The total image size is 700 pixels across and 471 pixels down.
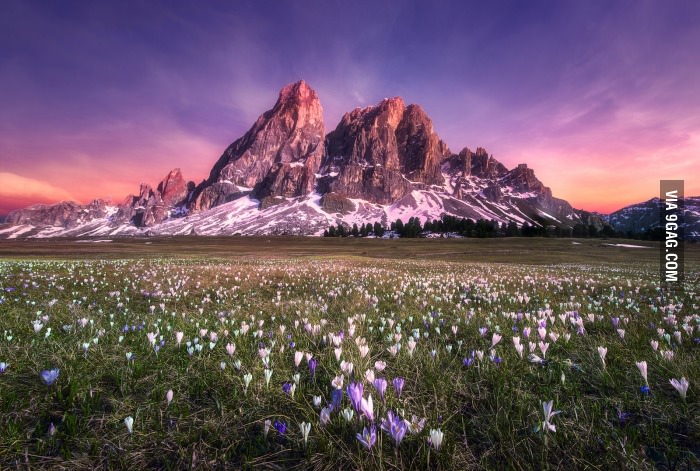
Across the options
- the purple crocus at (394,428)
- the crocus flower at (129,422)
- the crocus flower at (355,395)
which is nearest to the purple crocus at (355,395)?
the crocus flower at (355,395)

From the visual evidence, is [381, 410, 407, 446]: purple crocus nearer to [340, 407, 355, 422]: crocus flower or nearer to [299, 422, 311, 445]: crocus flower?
[340, 407, 355, 422]: crocus flower

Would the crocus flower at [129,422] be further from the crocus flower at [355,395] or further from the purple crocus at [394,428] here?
the purple crocus at [394,428]

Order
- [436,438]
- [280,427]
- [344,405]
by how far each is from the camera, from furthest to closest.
A: [344,405]
[280,427]
[436,438]

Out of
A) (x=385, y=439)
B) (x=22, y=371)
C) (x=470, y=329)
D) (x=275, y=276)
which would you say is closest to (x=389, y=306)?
(x=470, y=329)

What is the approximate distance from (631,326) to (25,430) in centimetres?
746

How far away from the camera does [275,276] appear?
539 inches

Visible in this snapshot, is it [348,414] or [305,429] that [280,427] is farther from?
[348,414]

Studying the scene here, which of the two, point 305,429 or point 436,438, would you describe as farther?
point 305,429

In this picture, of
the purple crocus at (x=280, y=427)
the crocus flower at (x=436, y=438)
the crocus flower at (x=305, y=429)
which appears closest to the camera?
the crocus flower at (x=436, y=438)

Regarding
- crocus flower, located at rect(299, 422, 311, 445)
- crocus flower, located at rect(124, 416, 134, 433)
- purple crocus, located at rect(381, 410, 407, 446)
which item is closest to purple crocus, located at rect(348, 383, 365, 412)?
purple crocus, located at rect(381, 410, 407, 446)

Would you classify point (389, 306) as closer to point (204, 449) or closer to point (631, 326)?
point (631, 326)

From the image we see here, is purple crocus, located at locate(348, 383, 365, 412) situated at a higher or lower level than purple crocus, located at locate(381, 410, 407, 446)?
higher

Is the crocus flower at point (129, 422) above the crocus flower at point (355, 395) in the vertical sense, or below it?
below

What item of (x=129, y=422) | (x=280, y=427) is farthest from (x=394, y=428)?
(x=129, y=422)
